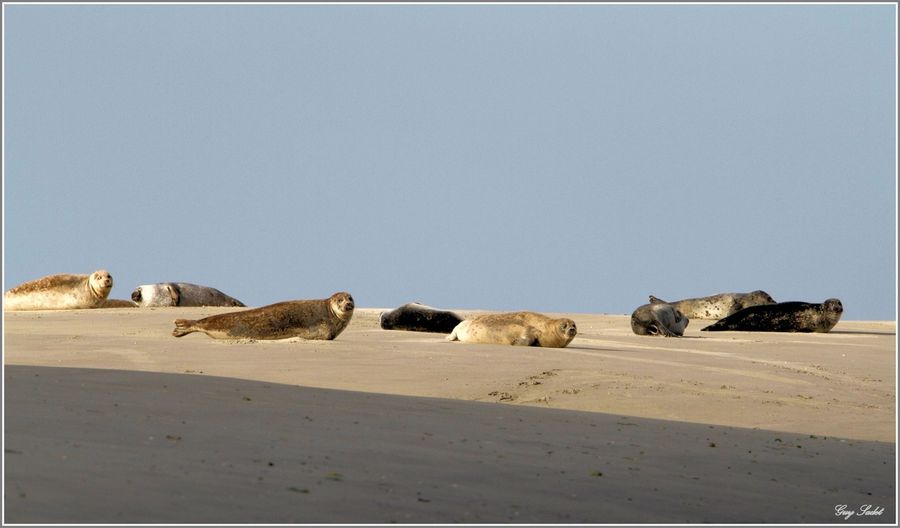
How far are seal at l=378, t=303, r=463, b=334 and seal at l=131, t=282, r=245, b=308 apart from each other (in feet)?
23.4

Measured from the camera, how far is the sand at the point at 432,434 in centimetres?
491

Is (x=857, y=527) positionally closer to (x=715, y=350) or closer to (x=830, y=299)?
(x=715, y=350)

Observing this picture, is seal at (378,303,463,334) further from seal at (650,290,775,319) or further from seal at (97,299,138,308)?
seal at (650,290,775,319)

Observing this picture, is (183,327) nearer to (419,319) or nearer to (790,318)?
(419,319)

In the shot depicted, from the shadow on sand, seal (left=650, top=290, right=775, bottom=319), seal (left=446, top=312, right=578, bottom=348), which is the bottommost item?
the shadow on sand

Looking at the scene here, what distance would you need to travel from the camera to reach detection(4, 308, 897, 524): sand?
491cm

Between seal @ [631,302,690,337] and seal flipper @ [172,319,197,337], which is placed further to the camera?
Result: seal @ [631,302,690,337]

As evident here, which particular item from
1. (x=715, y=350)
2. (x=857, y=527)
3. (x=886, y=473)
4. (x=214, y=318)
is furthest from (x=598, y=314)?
(x=857, y=527)

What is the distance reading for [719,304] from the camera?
2423 cm

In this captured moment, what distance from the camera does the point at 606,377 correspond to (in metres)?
11.2

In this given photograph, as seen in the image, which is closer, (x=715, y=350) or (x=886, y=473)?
(x=886, y=473)

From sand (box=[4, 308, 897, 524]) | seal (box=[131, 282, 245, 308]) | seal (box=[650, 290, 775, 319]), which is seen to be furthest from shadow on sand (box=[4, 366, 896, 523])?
seal (box=[650, 290, 775, 319])

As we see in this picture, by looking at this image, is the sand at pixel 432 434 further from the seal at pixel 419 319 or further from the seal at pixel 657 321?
the seal at pixel 657 321

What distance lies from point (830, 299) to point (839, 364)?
21.3 ft
